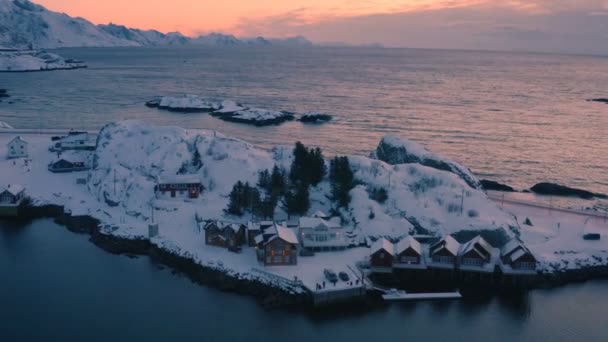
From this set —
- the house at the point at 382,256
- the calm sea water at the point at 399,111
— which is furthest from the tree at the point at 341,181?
the calm sea water at the point at 399,111

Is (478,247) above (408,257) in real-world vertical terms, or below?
above

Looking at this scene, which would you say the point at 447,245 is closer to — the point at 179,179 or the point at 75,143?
the point at 179,179

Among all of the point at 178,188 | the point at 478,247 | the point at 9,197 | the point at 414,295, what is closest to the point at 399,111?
the point at 178,188

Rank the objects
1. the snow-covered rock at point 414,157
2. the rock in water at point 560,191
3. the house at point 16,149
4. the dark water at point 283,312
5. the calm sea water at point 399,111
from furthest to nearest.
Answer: the calm sea water at point 399,111, the house at point 16,149, the rock in water at point 560,191, the snow-covered rock at point 414,157, the dark water at point 283,312

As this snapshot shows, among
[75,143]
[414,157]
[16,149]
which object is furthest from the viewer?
[75,143]

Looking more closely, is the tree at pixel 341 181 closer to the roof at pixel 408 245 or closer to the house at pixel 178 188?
the roof at pixel 408 245

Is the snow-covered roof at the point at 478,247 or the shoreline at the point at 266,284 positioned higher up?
the snow-covered roof at the point at 478,247

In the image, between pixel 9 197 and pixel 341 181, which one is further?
pixel 9 197
